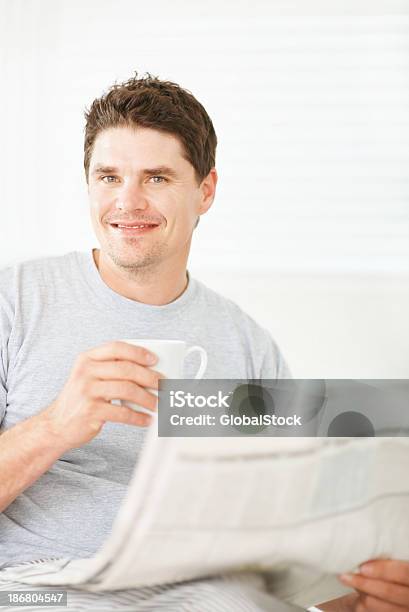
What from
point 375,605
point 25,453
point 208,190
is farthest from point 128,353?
point 375,605

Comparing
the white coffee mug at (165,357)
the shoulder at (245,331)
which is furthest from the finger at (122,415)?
the shoulder at (245,331)

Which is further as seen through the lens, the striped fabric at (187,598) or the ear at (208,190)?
the ear at (208,190)

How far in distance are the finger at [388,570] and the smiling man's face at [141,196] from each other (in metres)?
0.44

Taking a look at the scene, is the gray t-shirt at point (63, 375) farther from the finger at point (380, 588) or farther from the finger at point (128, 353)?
the finger at point (380, 588)

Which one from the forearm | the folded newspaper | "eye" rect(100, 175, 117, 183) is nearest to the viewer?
the folded newspaper

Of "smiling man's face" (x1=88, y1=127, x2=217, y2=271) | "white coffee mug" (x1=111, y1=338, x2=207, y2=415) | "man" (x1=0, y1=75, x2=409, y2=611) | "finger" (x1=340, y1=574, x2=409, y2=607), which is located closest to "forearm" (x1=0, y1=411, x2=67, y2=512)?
"man" (x1=0, y1=75, x2=409, y2=611)

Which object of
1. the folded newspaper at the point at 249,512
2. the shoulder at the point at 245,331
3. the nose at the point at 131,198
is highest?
the nose at the point at 131,198

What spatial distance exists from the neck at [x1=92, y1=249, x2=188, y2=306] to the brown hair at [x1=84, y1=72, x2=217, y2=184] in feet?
0.39

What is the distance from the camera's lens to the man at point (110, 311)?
90cm

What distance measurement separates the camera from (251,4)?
981 mm

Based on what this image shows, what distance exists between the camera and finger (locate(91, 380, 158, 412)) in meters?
0.77

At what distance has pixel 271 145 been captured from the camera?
0.99 metres

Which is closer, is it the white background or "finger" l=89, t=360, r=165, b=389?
"finger" l=89, t=360, r=165, b=389
